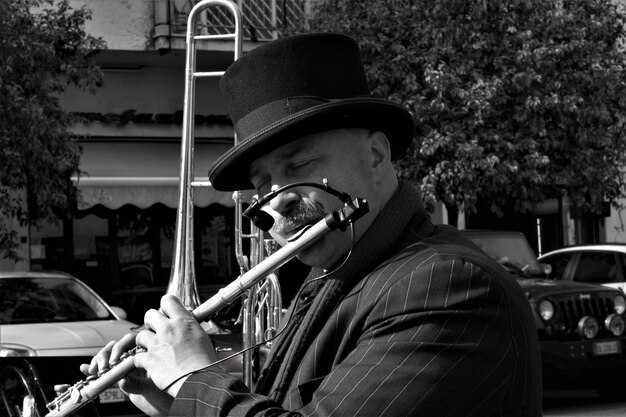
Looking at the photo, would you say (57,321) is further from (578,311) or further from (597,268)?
(597,268)

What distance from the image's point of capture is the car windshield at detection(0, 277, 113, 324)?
938cm

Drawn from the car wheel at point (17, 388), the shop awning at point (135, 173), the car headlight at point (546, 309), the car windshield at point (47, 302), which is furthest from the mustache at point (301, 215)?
the shop awning at point (135, 173)

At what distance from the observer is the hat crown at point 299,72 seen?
89.0 inches

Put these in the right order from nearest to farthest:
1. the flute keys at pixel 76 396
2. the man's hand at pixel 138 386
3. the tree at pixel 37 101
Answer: the man's hand at pixel 138 386 → the flute keys at pixel 76 396 → the tree at pixel 37 101

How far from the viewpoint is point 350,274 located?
2148 millimetres

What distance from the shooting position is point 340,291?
2137 mm

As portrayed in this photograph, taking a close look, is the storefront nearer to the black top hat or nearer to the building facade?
the building facade

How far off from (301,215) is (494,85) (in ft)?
41.4

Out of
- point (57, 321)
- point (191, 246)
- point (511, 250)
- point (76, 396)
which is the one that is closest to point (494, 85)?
point (511, 250)

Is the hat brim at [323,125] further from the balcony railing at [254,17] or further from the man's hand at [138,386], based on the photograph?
the balcony railing at [254,17]

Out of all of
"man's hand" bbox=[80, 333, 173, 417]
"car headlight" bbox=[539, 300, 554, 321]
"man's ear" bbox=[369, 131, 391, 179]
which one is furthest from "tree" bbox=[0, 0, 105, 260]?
"man's ear" bbox=[369, 131, 391, 179]

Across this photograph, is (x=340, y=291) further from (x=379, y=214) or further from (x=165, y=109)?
(x=165, y=109)

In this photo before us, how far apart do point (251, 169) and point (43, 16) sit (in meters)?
11.2

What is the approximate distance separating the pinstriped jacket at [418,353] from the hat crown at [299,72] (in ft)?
1.33
